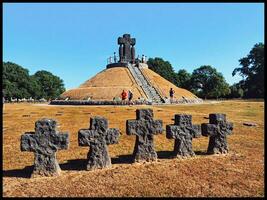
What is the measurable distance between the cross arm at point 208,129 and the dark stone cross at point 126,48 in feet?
206

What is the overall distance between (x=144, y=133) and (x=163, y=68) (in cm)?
9169

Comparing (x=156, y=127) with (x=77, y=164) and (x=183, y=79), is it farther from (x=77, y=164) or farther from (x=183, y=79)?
(x=183, y=79)

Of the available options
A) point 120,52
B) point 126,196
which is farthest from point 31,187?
point 120,52

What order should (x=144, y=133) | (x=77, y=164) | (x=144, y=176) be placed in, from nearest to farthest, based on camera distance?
A: (x=144, y=176) < (x=77, y=164) < (x=144, y=133)

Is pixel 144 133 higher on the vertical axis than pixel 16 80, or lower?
lower

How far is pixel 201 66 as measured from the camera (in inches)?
3922

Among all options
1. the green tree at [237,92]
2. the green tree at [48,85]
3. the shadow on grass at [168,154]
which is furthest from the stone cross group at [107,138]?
the green tree at [48,85]

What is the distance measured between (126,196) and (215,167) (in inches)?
168

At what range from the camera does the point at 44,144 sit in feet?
34.5

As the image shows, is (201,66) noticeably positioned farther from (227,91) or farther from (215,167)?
(215,167)

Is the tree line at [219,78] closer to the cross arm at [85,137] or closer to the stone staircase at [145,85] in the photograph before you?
the stone staircase at [145,85]

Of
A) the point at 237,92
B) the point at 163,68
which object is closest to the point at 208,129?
the point at 163,68

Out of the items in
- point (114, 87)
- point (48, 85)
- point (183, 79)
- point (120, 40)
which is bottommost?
point (114, 87)

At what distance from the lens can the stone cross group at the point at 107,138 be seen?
1048cm
